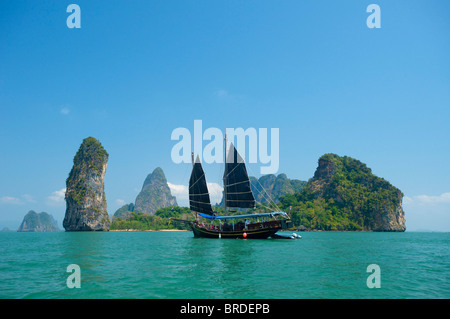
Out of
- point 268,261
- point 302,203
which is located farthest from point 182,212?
point 268,261

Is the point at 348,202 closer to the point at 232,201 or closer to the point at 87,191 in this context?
the point at 232,201

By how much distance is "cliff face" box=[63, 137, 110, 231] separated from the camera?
435 ft

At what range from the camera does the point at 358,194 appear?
144125mm

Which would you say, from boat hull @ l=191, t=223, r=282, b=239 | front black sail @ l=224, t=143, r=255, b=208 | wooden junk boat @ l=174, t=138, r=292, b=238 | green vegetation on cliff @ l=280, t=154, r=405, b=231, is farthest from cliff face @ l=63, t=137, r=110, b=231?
front black sail @ l=224, t=143, r=255, b=208

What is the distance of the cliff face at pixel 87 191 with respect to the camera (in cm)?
13262

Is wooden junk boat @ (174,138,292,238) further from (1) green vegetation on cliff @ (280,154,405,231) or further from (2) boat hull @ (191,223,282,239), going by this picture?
(1) green vegetation on cliff @ (280,154,405,231)

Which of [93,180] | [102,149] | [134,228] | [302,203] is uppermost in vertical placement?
[102,149]

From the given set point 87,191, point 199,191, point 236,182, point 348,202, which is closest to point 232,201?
point 236,182

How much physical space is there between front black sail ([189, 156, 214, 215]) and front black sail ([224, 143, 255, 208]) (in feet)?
12.0

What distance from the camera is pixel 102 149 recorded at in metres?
148

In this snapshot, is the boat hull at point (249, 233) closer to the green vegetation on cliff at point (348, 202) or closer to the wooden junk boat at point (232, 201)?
the wooden junk boat at point (232, 201)

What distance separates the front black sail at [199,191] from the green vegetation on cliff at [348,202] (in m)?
88.9

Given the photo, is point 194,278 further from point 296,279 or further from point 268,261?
point 268,261
